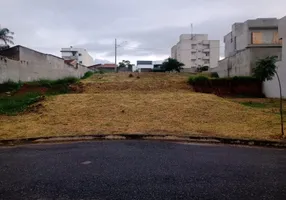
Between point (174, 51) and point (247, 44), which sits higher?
point (174, 51)

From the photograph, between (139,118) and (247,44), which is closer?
(139,118)

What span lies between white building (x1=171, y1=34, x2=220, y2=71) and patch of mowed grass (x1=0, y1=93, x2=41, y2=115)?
62.4 metres

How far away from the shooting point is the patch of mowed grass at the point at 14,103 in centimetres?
1263

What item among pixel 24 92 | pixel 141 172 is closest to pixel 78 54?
pixel 24 92

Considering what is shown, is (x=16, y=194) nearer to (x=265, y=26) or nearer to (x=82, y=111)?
(x=82, y=111)

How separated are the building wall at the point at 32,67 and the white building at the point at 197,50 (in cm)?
5171

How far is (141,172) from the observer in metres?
4.86

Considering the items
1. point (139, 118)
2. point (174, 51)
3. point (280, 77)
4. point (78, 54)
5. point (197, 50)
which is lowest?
point (139, 118)

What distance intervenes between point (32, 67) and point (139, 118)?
41.2 ft

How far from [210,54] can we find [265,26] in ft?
117

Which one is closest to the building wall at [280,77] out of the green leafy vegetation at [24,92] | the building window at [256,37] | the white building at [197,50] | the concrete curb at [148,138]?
the concrete curb at [148,138]

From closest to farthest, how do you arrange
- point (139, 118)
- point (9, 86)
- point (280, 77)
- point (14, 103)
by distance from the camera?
point (139, 118) → point (14, 103) → point (9, 86) → point (280, 77)

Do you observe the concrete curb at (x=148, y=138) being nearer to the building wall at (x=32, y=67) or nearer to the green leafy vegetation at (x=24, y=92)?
the green leafy vegetation at (x=24, y=92)

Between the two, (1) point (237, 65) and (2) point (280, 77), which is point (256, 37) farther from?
(2) point (280, 77)
